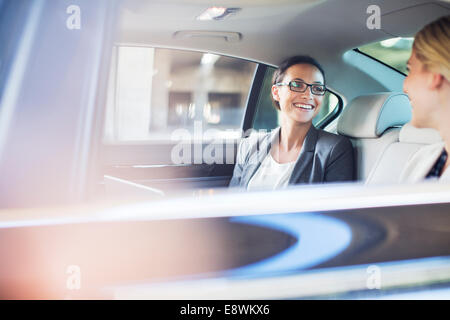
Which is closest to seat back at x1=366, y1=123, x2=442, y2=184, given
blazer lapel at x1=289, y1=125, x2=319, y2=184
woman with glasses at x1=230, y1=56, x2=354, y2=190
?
woman with glasses at x1=230, y1=56, x2=354, y2=190

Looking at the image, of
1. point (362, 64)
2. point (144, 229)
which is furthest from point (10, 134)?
point (362, 64)

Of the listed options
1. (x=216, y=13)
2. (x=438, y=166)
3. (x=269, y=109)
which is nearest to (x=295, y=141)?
(x=269, y=109)

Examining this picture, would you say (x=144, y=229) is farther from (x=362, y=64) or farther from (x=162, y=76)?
(x=362, y=64)

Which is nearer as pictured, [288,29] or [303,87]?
[303,87]

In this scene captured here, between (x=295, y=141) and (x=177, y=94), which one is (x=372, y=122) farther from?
(x=177, y=94)

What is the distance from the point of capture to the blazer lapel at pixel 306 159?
179 centimetres

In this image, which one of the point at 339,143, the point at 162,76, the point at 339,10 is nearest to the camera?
the point at 339,10

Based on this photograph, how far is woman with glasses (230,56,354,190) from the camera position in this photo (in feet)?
6.51

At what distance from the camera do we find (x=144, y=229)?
1.05 meters

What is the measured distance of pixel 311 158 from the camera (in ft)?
6.66

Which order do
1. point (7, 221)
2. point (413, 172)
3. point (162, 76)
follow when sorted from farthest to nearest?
point (162, 76) < point (413, 172) < point (7, 221)

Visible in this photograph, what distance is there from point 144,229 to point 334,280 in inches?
21.5

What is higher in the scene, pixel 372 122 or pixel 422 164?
pixel 372 122

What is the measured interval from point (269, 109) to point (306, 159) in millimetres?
743
